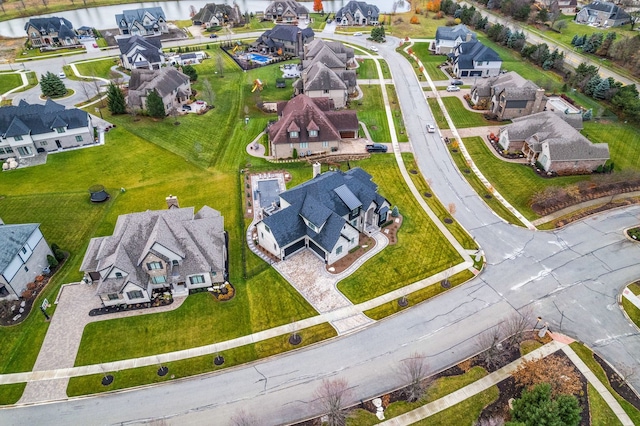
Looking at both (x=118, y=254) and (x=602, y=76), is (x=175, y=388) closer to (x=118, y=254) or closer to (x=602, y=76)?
(x=118, y=254)

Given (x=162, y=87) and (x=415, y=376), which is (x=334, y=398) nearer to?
(x=415, y=376)

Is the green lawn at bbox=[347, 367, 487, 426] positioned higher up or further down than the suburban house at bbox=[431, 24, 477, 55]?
further down

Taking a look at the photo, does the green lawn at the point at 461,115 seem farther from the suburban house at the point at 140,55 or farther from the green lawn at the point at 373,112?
the suburban house at the point at 140,55

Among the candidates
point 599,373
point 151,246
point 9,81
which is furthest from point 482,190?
point 9,81

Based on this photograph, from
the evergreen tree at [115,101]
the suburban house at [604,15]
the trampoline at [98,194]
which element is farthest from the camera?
the suburban house at [604,15]

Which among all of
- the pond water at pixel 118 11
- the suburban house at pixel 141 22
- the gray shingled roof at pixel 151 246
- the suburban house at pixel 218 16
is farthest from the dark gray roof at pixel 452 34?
the gray shingled roof at pixel 151 246

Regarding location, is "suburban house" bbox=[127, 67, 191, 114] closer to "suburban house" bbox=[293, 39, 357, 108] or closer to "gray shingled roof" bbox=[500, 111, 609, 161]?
"suburban house" bbox=[293, 39, 357, 108]

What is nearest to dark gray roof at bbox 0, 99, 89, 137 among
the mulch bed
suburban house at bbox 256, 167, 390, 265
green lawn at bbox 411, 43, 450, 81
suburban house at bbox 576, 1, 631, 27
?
suburban house at bbox 256, 167, 390, 265
